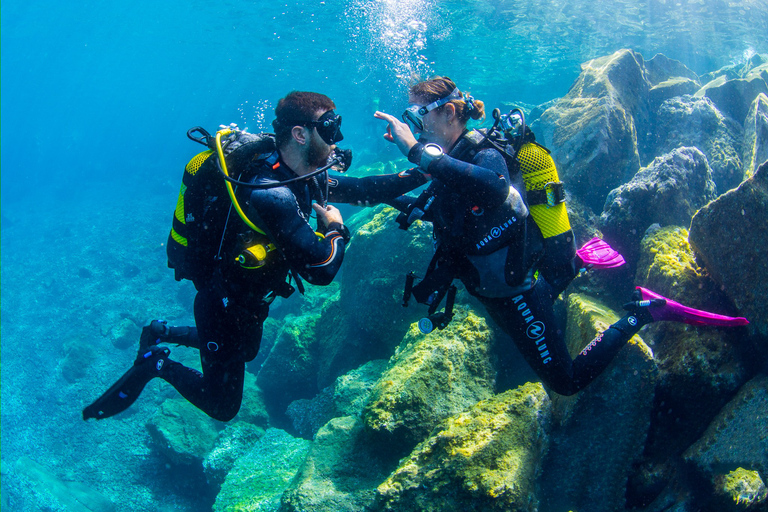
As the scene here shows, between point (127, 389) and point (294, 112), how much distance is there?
10.7 feet

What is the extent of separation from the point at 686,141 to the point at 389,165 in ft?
36.0

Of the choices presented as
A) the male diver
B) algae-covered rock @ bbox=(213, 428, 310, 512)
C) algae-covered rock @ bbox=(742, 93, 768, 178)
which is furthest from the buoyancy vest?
algae-covered rock @ bbox=(742, 93, 768, 178)

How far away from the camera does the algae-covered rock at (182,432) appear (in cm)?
732

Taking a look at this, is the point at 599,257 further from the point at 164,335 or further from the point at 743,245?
the point at 164,335

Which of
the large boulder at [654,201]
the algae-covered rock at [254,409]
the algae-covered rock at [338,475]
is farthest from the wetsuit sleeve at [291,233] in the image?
the algae-covered rock at [254,409]

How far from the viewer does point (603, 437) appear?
267 centimetres

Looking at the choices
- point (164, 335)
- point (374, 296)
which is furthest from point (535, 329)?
point (164, 335)

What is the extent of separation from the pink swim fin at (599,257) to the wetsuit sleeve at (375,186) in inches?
67.2

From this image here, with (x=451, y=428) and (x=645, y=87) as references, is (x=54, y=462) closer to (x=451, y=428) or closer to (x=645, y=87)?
(x=451, y=428)

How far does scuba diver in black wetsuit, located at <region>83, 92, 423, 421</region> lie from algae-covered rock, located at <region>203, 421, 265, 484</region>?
170 inches

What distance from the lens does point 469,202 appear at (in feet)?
7.73

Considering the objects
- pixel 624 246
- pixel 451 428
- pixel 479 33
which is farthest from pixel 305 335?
pixel 479 33

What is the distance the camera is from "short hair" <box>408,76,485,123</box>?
8.61ft

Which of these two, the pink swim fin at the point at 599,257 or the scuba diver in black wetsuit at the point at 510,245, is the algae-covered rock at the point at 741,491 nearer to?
the scuba diver in black wetsuit at the point at 510,245
